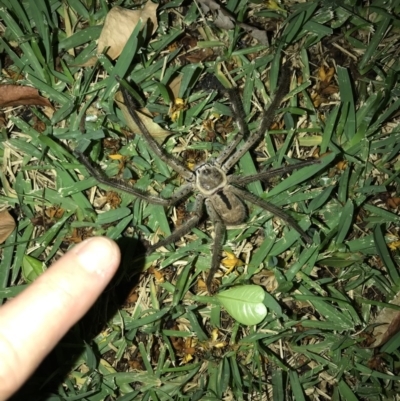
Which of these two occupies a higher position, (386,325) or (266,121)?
(266,121)

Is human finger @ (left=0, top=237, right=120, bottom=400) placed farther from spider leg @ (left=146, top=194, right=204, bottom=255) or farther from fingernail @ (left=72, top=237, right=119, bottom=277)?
spider leg @ (left=146, top=194, right=204, bottom=255)

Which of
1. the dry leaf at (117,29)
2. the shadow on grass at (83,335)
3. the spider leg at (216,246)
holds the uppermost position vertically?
the dry leaf at (117,29)

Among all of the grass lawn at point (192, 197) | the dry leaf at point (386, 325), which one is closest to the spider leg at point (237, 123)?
the grass lawn at point (192, 197)

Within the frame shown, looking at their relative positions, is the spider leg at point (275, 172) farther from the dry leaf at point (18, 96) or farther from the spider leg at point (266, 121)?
the dry leaf at point (18, 96)

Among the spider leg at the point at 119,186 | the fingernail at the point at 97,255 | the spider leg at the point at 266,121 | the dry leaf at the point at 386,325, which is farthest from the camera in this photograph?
the dry leaf at the point at 386,325

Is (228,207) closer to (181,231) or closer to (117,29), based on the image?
(181,231)

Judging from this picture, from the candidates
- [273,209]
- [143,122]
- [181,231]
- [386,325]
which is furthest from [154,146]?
[386,325]

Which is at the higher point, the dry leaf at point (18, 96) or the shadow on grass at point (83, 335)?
the dry leaf at point (18, 96)
